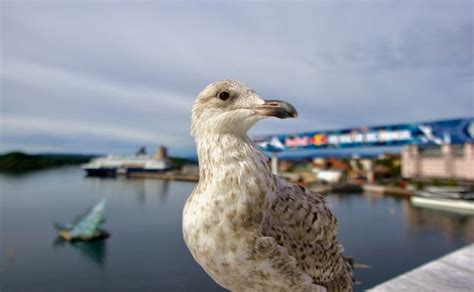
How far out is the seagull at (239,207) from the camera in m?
1.56

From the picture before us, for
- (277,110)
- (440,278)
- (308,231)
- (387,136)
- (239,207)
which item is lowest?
(440,278)

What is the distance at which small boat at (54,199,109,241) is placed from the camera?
888 inches

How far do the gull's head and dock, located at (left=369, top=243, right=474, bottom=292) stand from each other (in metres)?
2.56

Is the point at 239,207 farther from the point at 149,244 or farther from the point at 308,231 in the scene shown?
the point at 149,244

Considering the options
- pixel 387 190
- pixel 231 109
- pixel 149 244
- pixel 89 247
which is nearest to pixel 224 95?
pixel 231 109

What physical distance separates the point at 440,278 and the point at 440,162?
36971mm

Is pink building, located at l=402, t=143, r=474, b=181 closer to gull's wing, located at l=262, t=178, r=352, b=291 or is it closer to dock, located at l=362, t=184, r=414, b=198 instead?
dock, located at l=362, t=184, r=414, b=198

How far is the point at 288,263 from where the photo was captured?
5.46 feet

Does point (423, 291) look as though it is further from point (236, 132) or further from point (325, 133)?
point (325, 133)

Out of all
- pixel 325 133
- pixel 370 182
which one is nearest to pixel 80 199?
pixel 325 133

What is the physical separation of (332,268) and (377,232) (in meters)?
23.0

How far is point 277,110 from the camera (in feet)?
5.28

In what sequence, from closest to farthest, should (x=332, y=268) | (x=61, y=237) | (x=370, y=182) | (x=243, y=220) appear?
(x=243, y=220), (x=332, y=268), (x=61, y=237), (x=370, y=182)

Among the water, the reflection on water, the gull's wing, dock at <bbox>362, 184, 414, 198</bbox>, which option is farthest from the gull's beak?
dock at <bbox>362, 184, 414, 198</bbox>
